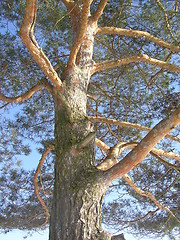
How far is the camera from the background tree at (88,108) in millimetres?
1834

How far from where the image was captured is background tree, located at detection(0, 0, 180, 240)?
1.83 meters

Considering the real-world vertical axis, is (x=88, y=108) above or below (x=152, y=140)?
above

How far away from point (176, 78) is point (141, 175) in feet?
4.36

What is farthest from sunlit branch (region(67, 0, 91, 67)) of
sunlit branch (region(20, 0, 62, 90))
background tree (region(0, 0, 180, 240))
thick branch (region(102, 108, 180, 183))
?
thick branch (region(102, 108, 180, 183))

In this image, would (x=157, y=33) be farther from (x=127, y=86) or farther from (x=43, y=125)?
(x=43, y=125)

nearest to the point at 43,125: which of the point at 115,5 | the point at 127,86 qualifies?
the point at 127,86

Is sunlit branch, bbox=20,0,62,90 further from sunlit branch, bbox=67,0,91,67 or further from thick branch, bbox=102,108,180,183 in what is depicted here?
thick branch, bbox=102,108,180,183

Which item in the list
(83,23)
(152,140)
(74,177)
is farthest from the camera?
(83,23)

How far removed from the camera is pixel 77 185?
184 centimetres

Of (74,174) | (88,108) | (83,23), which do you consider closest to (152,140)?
(74,174)

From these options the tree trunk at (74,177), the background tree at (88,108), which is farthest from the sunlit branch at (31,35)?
the tree trunk at (74,177)

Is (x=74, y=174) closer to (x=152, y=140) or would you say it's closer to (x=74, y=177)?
(x=74, y=177)

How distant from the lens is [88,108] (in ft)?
11.6

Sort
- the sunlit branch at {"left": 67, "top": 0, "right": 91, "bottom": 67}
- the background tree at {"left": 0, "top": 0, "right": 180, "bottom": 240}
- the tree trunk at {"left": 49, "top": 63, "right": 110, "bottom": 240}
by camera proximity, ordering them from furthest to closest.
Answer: the sunlit branch at {"left": 67, "top": 0, "right": 91, "bottom": 67} → the background tree at {"left": 0, "top": 0, "right": 180, "bottom": 240} → the tree trunk at {"left": 49, "top": 63, "right": 110, "bottom": 240}
